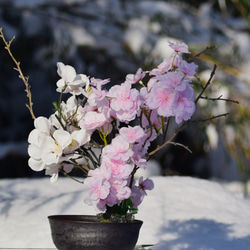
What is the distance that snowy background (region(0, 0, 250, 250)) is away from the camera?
1282mm

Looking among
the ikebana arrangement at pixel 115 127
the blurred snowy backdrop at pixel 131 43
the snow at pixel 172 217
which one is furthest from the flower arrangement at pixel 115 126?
the blurred snowy backdrop at pixel 131 43

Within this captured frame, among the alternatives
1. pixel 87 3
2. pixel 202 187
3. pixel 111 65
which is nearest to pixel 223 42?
pixel 111 65

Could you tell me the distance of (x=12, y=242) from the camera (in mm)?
1144

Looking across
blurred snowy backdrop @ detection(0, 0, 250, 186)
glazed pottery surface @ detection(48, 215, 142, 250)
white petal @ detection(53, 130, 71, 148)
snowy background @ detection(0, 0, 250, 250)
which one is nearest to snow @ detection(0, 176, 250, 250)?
snowy background @ detection(0, 0, 250, 250)

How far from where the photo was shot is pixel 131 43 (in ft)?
8.43

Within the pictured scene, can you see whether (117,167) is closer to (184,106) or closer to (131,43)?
(184,106)

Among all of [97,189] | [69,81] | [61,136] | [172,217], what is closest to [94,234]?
[97,189]

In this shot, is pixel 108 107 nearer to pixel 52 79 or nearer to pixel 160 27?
pixel 160 27

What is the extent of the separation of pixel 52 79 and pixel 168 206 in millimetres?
1768

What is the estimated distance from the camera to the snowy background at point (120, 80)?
4.21ft

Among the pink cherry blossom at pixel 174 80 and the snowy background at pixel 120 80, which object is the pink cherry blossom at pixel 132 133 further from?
the snowy background at pixel 120 80

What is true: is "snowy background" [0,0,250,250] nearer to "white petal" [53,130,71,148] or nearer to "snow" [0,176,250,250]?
"snow" [0,176,250,250]

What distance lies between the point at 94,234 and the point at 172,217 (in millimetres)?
603

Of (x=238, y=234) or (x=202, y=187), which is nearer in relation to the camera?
(x=238, y=234)
